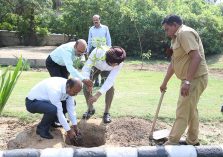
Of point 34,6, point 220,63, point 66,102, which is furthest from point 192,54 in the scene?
point 34,6

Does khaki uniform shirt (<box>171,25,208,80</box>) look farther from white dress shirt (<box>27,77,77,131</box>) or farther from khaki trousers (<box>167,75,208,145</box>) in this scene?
white dress shirt (<box>27,77,77,131</box>)

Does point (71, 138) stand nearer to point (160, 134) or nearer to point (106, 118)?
point (106, 118)

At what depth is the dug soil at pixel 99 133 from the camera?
5480 millimetres

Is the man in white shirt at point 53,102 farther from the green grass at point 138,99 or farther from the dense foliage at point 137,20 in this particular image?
the dense foliage at point 137,20

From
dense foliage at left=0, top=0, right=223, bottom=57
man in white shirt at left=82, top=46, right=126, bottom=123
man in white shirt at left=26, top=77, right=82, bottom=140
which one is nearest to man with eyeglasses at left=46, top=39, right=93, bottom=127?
man in white shirt at left=82, top=46, right=126, bottom=123

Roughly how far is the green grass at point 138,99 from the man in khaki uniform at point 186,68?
5.13ft

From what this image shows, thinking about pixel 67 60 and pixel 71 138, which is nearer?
pixel 71 138

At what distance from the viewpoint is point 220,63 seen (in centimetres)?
1562

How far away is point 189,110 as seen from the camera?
5.09m

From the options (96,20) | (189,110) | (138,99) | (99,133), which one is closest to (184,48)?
(189,110)

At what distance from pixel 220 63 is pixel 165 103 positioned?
8.43 metres

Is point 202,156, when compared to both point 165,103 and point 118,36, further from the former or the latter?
point 118,36

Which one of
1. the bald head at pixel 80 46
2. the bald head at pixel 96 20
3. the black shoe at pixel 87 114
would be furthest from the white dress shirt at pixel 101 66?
the bald head at pixel 96 20

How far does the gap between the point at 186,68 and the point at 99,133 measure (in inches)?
70.9
